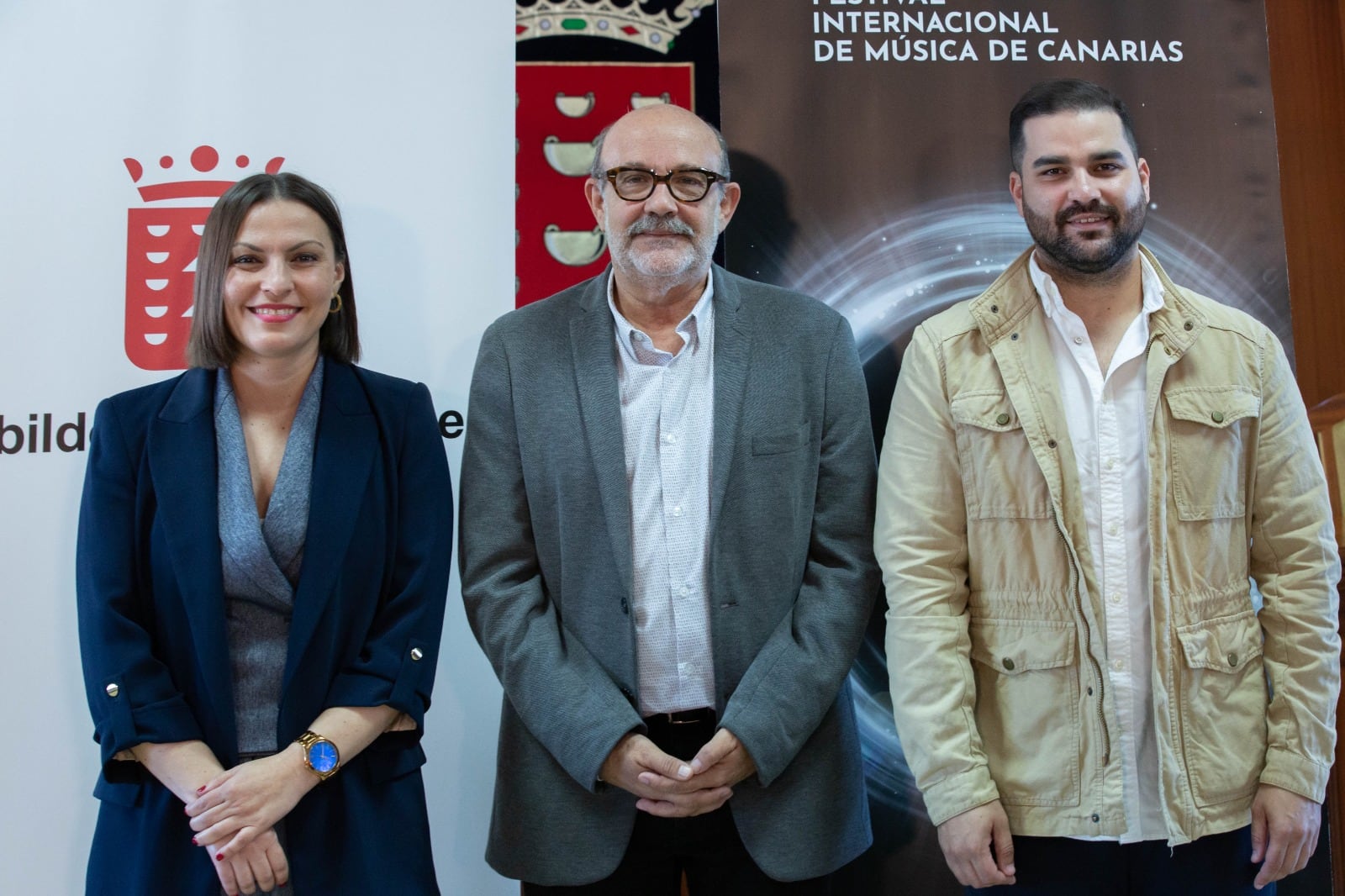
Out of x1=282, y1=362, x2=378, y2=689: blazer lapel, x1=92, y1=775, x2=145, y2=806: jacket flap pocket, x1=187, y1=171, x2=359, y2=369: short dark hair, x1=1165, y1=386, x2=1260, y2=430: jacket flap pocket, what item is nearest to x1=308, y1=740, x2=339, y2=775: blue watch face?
x1=282, y1=362, x2=378, y2=689: blazer lapel

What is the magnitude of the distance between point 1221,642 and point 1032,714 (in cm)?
34

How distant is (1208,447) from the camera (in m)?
1.98

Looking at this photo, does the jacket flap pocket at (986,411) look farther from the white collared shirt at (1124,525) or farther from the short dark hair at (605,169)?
the short dark hair at (605,169)

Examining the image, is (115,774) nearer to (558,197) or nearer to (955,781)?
(955,781)

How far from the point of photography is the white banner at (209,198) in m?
2.73

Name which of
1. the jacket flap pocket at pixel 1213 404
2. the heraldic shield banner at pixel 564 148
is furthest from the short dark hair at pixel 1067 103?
the heraldic shield banner at pixel 564 148

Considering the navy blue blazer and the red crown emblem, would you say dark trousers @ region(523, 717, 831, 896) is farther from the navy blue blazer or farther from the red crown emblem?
the red crown emblem

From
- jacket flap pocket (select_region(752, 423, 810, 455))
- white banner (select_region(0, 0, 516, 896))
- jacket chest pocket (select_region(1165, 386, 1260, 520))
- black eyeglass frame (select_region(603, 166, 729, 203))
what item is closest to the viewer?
jacket chest pocket (select_region(1165, 386, 1260, 520))

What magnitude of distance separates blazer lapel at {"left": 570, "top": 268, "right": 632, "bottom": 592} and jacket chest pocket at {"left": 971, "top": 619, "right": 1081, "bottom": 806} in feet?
2.17

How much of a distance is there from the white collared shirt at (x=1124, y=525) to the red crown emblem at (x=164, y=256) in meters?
2.04

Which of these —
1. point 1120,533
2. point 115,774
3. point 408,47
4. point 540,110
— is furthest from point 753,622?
point 408,47

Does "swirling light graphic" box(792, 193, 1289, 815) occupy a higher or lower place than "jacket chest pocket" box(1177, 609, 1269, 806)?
higher

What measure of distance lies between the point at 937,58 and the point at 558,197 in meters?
0.99

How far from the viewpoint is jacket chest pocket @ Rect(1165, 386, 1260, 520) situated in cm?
196
